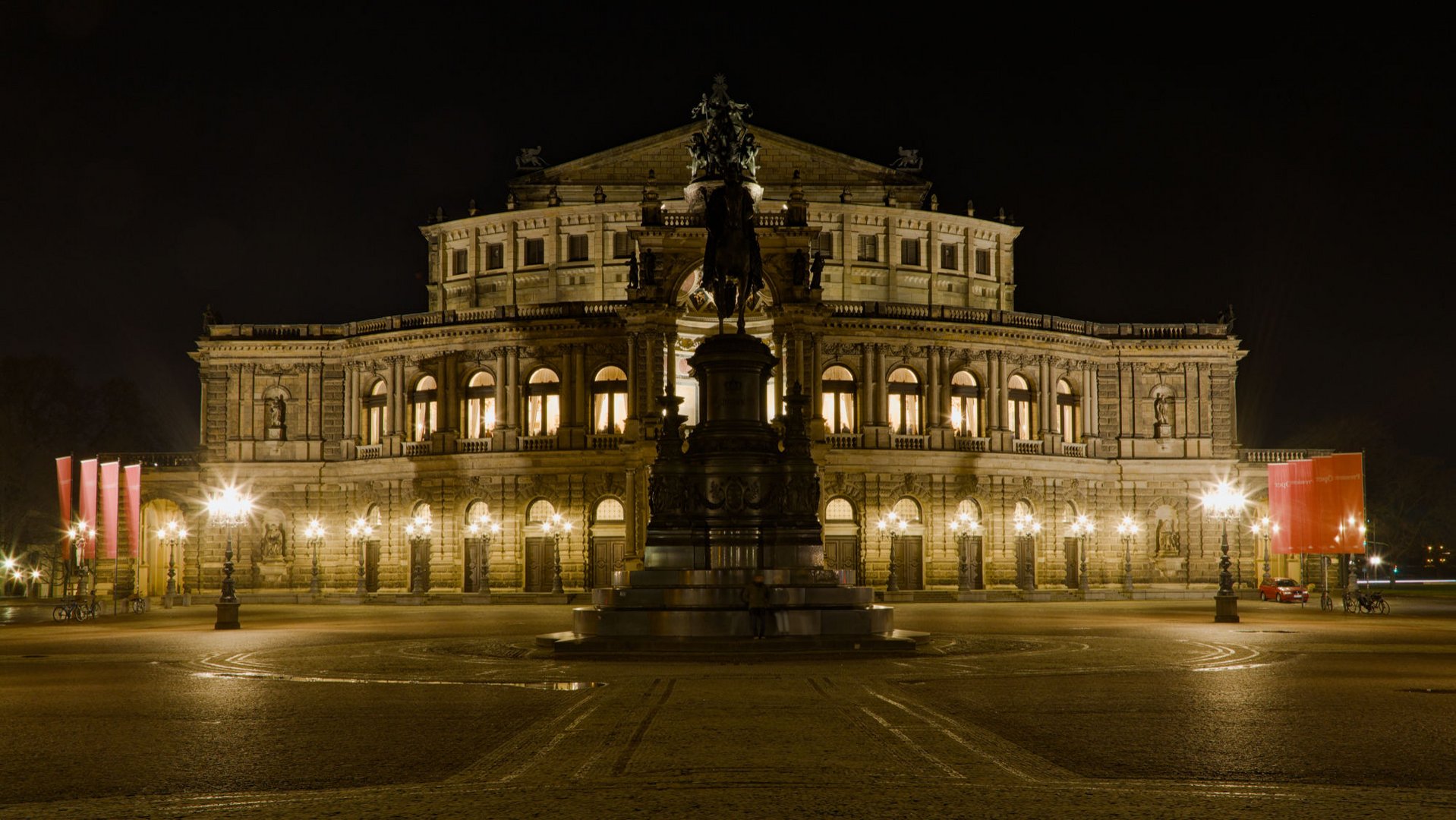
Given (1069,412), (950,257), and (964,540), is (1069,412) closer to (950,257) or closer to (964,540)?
(964,540)

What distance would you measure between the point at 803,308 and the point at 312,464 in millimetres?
30075

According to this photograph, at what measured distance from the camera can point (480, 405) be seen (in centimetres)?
7644

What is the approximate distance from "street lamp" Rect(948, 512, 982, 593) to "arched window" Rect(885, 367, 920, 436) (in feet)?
16.6

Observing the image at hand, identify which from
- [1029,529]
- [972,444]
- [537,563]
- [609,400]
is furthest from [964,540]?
[537,563]

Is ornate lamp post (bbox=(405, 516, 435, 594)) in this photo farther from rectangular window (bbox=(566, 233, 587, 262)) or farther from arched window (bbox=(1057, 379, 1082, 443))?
arched window (bbox=(1057, 379, 1082, 443))

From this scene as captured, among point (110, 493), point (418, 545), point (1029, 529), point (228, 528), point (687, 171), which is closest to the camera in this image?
point (228, 528)

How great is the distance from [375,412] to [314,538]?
304 inches

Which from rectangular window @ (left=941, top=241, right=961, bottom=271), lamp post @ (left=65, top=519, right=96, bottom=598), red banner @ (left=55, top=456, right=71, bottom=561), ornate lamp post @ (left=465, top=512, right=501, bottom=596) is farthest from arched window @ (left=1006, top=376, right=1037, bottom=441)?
red banner @ (left=55, top=456, right=71, bottom=561)

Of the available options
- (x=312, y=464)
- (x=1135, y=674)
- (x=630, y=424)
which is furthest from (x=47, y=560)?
(x=1135, y=674)

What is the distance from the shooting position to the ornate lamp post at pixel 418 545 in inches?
2970

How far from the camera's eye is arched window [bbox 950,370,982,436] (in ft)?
249

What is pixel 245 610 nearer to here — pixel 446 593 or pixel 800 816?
pixel 446 593

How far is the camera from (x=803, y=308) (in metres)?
66.9

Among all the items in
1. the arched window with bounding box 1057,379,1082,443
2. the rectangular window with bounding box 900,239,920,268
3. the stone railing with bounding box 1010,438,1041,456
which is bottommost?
the stone railing with bounding box 1010,438,1041,456
